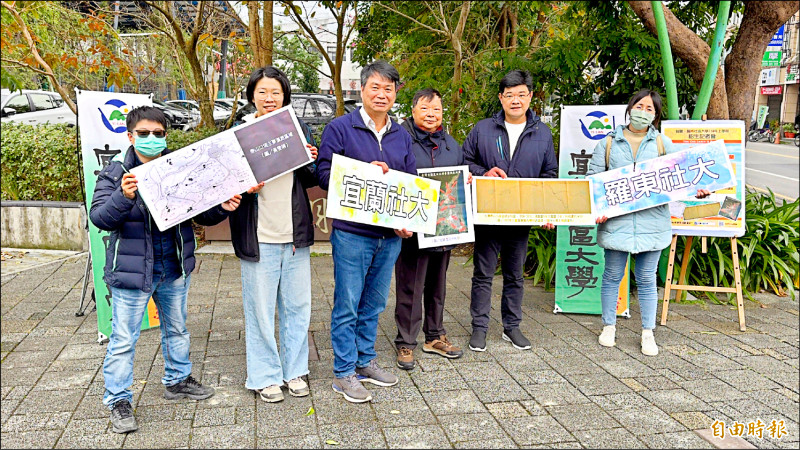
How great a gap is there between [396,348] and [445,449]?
138cm

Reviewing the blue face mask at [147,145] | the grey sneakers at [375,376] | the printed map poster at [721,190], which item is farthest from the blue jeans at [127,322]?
the printed map poster at [721,190]

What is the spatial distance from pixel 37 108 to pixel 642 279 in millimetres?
15938

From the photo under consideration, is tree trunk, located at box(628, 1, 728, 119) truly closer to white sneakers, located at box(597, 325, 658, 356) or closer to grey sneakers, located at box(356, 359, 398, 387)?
white sneakers, located at box(597, 325, 658, 356)

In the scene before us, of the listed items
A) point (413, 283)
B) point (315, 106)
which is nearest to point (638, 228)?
point (413, 283)

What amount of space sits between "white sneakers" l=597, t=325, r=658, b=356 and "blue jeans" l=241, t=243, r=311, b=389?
2.29 metres

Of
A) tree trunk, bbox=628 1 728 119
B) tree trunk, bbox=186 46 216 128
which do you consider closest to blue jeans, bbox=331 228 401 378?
tree trunk, bbox=628 1 728 119

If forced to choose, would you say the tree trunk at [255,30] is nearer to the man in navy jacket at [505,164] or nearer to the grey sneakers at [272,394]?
the man in navy jacket at [505,164]

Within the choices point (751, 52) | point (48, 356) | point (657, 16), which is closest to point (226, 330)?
point (48, 356)

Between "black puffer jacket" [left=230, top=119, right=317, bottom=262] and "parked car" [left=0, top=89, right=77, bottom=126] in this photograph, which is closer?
"black puffer jacket" [left=230, top=119, right=317, bottom=262]

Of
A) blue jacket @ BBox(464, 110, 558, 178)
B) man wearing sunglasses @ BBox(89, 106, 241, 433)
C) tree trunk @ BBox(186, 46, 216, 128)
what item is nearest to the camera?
man wearing sunglasses @ BBox(89, 106, 241, 433)

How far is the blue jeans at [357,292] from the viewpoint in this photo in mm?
3633

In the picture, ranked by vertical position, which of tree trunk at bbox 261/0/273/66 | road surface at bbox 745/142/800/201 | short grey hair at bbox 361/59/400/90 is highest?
tree trunk at bbox 261/0/273/66

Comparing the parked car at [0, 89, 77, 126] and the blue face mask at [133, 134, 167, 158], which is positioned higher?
the parked car at [0, 89, 77, 126]

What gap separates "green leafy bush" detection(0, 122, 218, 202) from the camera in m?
7.48
